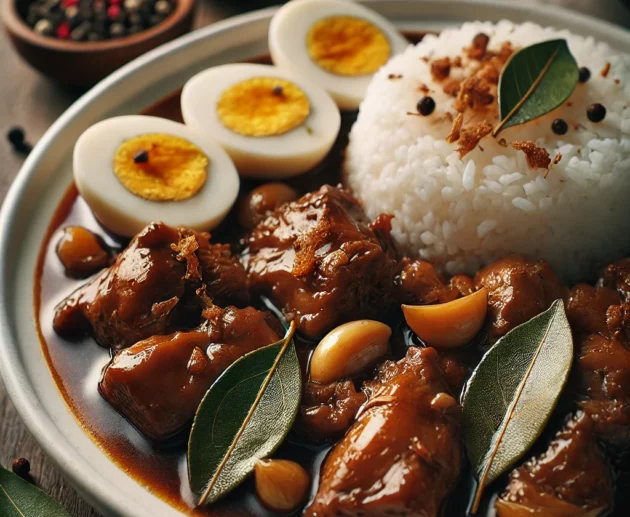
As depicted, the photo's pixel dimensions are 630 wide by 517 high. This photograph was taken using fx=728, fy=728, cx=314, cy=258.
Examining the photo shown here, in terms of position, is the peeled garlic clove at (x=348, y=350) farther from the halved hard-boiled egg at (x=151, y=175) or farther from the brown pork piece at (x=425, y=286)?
the halved hard-boiled egg at (x=151, y=175)

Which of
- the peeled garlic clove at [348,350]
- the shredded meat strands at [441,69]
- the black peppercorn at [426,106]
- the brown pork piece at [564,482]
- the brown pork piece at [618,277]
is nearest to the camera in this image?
the brown pork piece at [564,482]

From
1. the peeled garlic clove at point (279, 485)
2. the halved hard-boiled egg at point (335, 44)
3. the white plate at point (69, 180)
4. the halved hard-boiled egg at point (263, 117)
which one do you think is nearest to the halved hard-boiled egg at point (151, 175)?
the halved hard-boiled egg at point (263, 117)

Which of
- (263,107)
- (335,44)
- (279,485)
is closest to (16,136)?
(263,107)

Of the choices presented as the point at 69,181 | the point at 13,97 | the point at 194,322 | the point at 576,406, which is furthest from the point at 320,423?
the point at 13,97

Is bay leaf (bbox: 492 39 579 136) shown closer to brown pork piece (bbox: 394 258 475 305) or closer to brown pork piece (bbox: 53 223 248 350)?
brown pork piece (bbox: 394 258 475 305)

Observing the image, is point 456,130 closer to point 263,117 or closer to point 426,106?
point 426,106

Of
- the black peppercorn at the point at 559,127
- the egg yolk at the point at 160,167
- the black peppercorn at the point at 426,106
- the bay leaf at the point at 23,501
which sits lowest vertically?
the bay leaf at the point at 23,501
